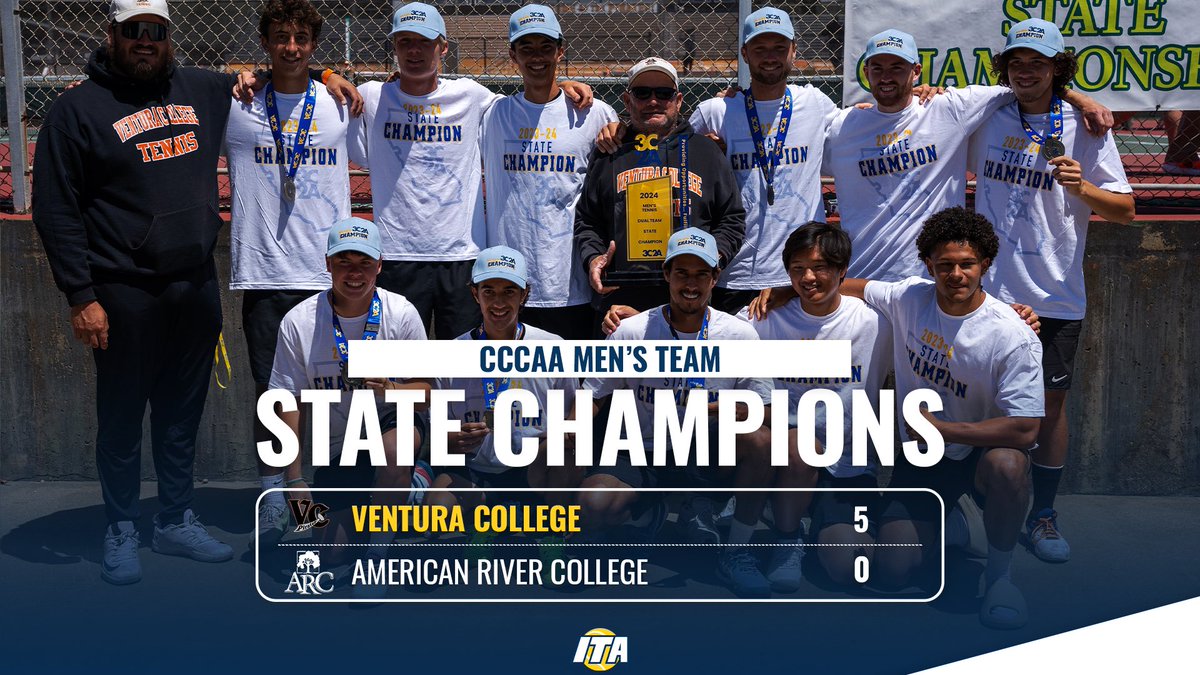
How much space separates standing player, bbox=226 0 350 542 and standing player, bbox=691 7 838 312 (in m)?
1.62

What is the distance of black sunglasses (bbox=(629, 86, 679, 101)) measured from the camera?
201 inches

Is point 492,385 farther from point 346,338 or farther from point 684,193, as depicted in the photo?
point 684,193

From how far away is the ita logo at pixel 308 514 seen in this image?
15.9 feet

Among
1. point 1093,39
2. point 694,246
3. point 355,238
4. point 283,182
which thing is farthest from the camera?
point 1093,39

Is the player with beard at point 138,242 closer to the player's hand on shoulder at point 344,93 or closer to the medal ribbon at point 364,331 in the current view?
the player's hand on shoulder at point 344,93

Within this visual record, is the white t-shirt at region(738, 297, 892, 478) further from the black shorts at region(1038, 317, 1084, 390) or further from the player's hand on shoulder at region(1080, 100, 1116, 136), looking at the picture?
the player's hand on shoulder at region(1080, 100, 1116, 136)

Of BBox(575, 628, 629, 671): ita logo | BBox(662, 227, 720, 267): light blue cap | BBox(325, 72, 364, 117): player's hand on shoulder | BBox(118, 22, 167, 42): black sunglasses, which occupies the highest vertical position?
BBox(118, 22, 167, 42): black sunglasses

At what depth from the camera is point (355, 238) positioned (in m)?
4.87

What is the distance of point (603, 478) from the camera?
4980 mm

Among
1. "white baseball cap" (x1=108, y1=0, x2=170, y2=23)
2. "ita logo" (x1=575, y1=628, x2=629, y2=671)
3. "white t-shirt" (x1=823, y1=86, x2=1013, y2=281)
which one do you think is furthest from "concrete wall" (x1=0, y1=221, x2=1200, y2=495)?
"ita logo" (x1=575, y1=628, x2=629, y2=671)

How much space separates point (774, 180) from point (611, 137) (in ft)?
2.37

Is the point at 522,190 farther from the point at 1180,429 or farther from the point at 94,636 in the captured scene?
the point at 1180,429

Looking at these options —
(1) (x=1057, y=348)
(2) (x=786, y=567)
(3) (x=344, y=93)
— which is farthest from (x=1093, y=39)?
(3) (x=344, y=93)

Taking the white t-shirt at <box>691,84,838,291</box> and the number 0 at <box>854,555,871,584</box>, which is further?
the white t-shirt at <box>691,84,838,291</box>
